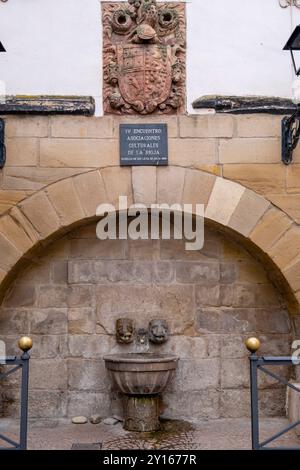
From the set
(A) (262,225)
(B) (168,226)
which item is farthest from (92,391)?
(A) (262,225)

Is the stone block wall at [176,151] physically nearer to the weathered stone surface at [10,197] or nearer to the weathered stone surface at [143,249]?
the weathered stone surface at [10,197]

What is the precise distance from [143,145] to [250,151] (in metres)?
0.92

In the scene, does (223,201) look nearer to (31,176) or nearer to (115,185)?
(115,185)

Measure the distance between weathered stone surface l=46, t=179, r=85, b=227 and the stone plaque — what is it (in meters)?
0.49

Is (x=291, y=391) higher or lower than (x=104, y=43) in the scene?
lower

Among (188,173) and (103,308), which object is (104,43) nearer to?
(188,173)

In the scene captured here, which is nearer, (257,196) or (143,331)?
(257,196)

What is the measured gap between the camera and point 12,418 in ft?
16.8

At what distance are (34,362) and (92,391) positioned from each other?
582 mm

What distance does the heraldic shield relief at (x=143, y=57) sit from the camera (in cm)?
492

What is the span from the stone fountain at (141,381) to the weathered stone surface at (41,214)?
120 centimetres

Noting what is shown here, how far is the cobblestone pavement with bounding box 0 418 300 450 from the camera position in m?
4.48

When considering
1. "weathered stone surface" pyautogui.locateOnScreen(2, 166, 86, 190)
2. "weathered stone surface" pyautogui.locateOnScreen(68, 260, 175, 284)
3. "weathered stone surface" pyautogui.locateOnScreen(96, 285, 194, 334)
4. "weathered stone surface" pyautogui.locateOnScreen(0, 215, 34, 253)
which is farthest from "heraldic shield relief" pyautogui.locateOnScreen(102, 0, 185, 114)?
"weathered stone surface" pyautogui.locateOnScreen(96, 285, 194, 334)

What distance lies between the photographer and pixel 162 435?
474 centimetres
